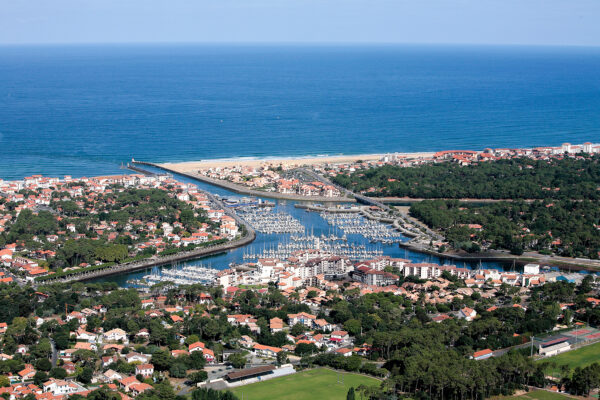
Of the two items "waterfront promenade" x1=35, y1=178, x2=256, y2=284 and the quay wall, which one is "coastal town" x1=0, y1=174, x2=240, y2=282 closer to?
"waterfront promenade" x1=35, y1=178, x2=256, y2=284

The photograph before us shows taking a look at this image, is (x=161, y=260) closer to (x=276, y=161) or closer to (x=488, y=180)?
(x=276, y=161)

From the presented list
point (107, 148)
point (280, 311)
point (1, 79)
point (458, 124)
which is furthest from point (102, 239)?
point (1, 79)

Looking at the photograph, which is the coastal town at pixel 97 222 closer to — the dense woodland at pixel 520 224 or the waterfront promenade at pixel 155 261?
the waterfront promenade at pixel 155 261

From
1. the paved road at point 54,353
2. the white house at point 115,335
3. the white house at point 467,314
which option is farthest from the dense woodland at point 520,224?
the paved road at point 54,353

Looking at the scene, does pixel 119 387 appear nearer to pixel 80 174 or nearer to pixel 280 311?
pixel 280 311

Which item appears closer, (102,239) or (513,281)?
(513,281)

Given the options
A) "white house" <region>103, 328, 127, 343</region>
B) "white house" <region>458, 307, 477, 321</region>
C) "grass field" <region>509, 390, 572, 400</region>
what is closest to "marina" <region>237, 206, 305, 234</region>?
"white house" <region>458, 307, 477, 321</region>
